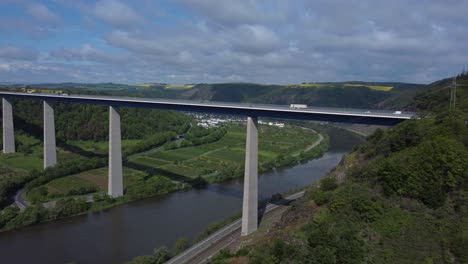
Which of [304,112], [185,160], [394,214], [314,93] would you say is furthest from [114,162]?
[314,93]

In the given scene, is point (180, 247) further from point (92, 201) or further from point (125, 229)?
point (92, 201)

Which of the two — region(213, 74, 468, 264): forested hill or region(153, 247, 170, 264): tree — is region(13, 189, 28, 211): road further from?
region(213, 74, 468, 264): forested hill

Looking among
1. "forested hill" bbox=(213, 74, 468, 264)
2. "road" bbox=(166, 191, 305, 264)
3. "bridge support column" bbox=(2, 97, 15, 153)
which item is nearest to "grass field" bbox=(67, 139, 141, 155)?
"bridge support column" bbox=(2, 97, 15, 153)

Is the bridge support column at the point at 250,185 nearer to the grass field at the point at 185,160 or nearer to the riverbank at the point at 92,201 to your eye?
the riverbank at the point at 92,201

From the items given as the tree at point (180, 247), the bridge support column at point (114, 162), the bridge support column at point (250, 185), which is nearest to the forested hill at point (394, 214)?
the tree at point (180, 247)

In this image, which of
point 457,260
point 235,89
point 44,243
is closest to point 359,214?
point 457,260
